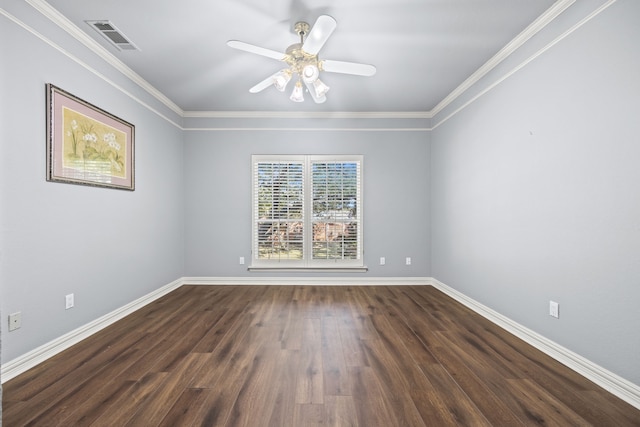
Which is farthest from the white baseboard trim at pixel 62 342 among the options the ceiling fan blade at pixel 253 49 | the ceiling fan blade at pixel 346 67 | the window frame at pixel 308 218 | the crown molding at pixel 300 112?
the ceiling fan blade at pixel 346 67

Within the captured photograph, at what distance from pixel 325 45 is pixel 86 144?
2.45m

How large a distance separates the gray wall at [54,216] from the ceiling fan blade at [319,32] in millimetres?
2124

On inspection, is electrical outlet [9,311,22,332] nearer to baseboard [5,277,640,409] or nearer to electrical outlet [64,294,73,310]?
baseboard [5,277,640,409]

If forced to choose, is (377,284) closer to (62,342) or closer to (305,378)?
(305,378)

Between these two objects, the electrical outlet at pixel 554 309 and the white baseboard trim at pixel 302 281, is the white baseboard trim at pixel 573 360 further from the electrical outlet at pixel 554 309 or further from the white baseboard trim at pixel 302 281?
the white baseboard trim at pixel 302 281

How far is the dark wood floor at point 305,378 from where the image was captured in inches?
67.3

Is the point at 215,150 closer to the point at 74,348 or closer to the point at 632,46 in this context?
the point at 74,348

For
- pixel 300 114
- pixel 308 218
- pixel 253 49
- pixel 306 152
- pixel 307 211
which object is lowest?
pixel 308 218

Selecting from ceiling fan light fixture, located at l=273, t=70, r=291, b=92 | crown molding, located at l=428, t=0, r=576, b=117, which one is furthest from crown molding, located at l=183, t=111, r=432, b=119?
ceiling fan light fixture, located at l=273, t=70, r=291, b=92

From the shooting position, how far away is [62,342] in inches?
97.1

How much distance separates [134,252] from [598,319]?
4.37m

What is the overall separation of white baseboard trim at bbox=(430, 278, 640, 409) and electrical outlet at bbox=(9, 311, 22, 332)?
4.08m

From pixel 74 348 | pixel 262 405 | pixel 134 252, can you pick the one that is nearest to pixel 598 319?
pixel 262 405

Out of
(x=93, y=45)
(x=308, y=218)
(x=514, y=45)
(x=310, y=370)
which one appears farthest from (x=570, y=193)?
(x=93, y=45)
